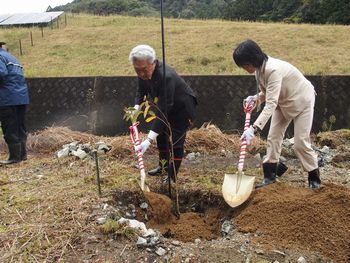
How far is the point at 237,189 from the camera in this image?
346cm

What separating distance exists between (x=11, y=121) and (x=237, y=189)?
11.4 feet

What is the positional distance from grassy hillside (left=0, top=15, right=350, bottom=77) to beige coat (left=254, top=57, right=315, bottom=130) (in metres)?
6.70

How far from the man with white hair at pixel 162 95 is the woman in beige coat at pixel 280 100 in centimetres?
70

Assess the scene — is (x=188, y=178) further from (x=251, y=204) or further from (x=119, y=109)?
(x=119, y=109)

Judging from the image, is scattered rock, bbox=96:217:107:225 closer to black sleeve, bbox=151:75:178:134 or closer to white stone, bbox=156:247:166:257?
white stone, bbox=156:247:166:257

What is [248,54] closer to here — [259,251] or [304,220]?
[304,220]

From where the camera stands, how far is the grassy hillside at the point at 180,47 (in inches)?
467

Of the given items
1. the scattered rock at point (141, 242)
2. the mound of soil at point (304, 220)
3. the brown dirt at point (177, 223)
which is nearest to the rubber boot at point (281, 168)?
the mound of soil at point (304, 220)

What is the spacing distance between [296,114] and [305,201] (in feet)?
2.89

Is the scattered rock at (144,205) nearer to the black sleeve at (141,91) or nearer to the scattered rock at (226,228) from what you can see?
the scattered rock at (226,228)

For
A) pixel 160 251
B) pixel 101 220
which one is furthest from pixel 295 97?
pixel 101 220

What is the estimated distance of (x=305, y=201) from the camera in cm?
321

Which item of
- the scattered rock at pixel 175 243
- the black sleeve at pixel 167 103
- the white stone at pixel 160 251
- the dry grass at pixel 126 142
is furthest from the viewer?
A: the dry grass at pixel 126 142

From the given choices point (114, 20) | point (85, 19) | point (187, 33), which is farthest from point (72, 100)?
point (85, 19)
